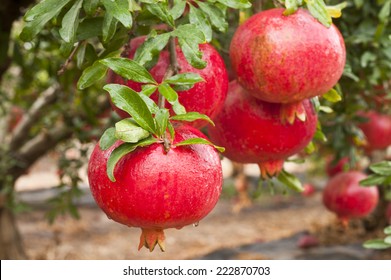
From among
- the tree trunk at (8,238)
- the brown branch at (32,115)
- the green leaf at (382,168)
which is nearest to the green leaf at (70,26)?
the green leaf at (382,168)

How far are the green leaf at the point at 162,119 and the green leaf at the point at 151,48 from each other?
0.44ft

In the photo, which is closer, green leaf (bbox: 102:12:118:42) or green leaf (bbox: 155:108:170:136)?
green leaf (bbox: 155:108:170:136)

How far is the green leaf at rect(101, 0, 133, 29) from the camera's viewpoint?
3.01 ft

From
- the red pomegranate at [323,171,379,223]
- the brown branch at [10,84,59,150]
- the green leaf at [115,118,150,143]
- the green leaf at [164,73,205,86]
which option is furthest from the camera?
the brown branch at [10,84,59,150]

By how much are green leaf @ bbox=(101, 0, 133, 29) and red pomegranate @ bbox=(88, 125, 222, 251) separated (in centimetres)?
19

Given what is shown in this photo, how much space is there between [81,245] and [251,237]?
5.60ft

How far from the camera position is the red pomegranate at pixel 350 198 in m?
2.66

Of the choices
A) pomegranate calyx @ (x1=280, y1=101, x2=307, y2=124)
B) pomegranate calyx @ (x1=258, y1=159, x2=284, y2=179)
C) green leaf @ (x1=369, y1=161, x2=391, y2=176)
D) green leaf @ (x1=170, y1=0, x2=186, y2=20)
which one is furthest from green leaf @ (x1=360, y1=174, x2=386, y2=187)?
green leaf @ (x1=170, y1=0, x2=186, y2=20)

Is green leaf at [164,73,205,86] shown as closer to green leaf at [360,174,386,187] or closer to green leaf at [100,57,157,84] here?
green leaf at [100,57,157,84]

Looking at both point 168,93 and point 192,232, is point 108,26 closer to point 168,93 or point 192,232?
point 168,93

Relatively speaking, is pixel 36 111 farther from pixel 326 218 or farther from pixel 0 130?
pixel 326 218

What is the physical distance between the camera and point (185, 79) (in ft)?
3.00

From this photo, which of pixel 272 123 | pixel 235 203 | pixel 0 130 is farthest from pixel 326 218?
pixel 272 123

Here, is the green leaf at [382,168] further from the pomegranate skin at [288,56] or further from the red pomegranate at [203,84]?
the red pomegranate at [203,84]
